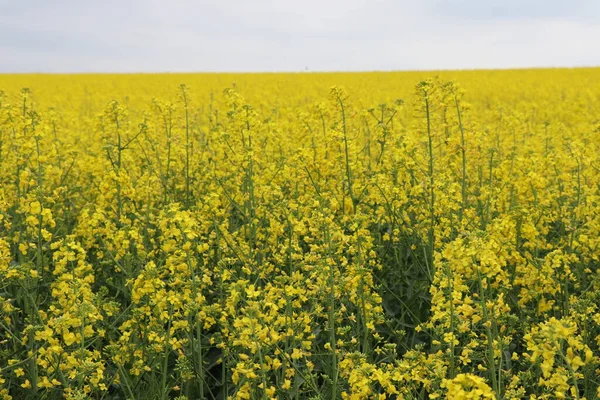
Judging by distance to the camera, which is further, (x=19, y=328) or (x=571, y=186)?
(x=571, y=186)

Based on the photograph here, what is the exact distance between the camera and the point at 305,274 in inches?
175

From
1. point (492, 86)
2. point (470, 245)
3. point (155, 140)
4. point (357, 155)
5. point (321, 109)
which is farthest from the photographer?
point (492, 86)

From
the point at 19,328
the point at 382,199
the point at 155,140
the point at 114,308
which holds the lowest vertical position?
the point at 19,328

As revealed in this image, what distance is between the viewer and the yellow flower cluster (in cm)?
290

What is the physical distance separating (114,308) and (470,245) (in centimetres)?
189

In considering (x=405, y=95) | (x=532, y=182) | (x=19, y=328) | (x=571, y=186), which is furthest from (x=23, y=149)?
(x=405, y=95)

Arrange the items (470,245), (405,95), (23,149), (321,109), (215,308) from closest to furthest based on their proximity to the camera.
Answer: (470,245) < (215,308) < (23,149) < (321,109) < (405,95)

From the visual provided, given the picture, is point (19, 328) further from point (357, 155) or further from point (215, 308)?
point (357, 155)

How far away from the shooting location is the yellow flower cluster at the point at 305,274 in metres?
2.90

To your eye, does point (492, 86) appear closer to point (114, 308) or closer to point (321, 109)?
point (321, 109)

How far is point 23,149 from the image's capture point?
4.20 m

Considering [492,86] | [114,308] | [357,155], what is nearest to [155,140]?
[357,155]

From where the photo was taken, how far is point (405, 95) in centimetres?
2155

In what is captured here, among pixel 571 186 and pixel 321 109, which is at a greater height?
pixel 321 109
